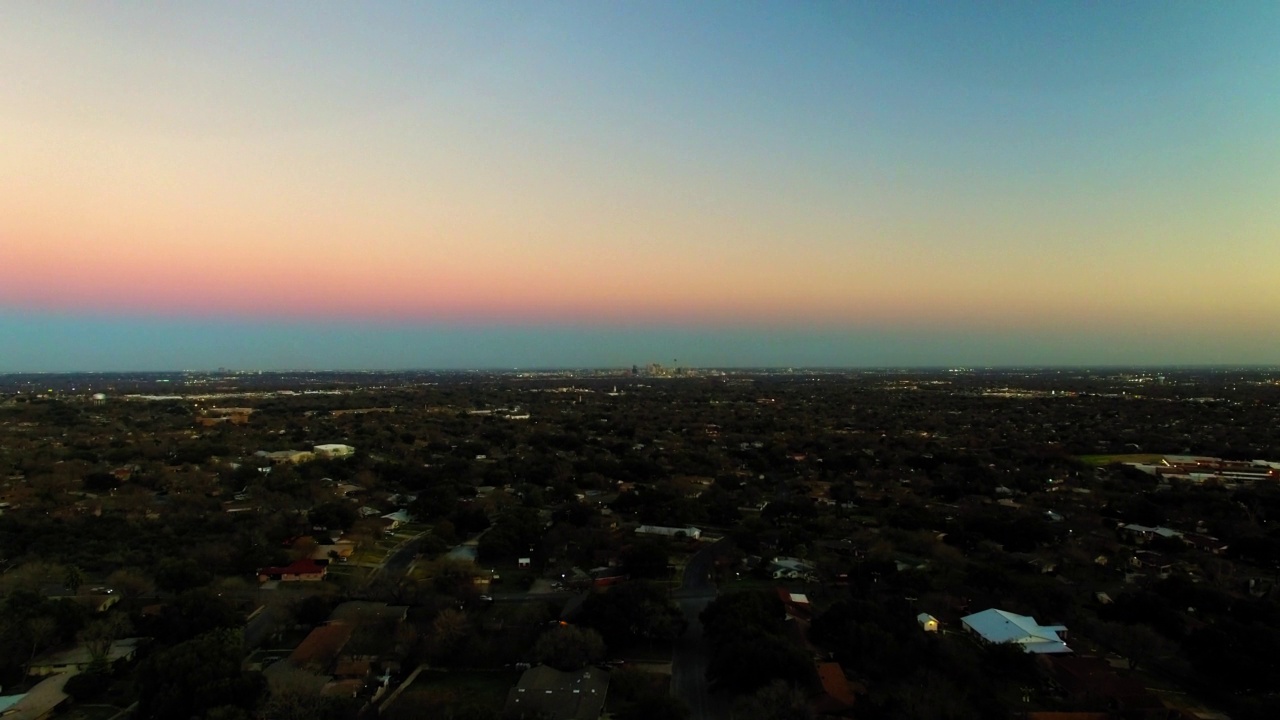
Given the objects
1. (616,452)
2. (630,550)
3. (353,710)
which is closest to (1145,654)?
(630,550)

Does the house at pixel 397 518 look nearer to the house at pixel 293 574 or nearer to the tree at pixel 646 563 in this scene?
the house at pixel 293 574

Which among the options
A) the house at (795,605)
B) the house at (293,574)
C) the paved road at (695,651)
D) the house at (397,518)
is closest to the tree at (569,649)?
the paved road at (695,651)

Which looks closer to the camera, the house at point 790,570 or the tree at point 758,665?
the tree at point 758,665

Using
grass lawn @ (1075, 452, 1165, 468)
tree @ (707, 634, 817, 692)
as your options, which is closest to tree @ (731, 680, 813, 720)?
tree @ (707, 634, 817, 692)

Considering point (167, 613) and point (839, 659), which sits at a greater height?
point (167, 613)

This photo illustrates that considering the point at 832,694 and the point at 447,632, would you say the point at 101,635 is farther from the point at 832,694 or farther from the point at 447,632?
the point at 832,694

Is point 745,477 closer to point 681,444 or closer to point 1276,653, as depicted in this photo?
point 681,444
